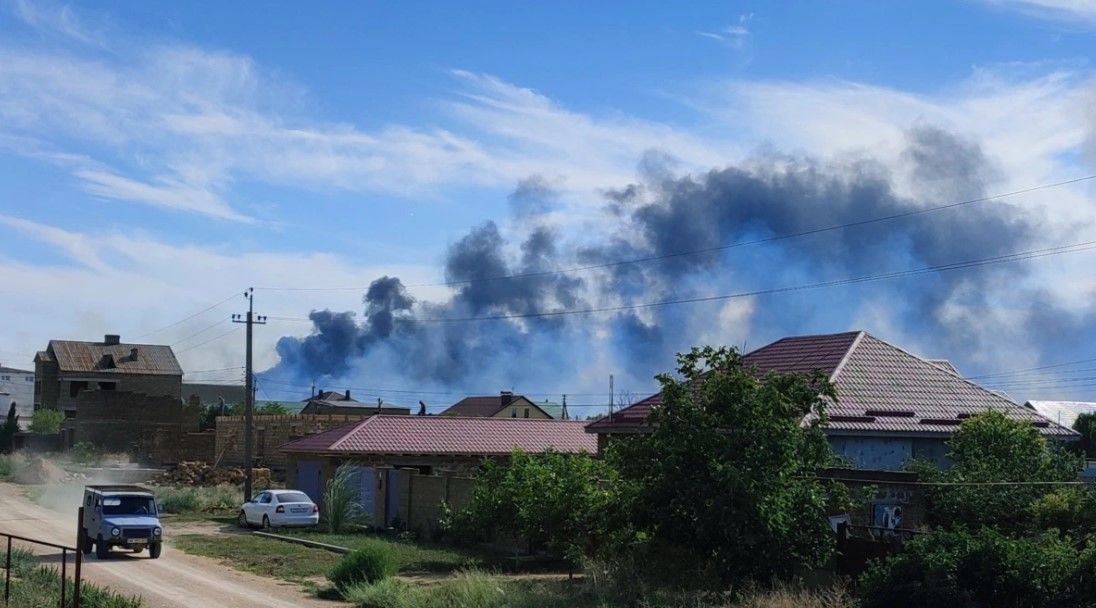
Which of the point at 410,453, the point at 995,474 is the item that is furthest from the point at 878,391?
the point at 410,453

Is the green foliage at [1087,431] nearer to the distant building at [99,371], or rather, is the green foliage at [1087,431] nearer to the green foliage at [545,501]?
the green foliage at [545,501]

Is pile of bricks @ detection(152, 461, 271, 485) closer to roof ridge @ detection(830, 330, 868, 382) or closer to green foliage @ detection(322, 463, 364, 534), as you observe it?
green foliage @ detection(322, 463, 364, 534)

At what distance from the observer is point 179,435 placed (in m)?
76.3

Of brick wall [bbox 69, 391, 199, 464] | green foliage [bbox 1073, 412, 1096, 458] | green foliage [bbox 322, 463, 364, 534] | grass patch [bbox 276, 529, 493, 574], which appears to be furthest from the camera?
brick wall [bbox 69, 391, 199, 464]

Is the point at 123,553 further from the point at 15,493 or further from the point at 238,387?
the point at 238,387

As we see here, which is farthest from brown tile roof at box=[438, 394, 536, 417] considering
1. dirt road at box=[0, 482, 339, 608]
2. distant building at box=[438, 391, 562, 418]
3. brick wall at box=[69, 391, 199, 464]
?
dirt road at box=[0, 482, 339, 608]

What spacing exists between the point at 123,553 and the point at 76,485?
30.5 metres

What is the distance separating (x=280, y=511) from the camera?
1555 inches

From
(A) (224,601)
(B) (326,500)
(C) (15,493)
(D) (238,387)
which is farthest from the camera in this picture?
(D) (238,387)

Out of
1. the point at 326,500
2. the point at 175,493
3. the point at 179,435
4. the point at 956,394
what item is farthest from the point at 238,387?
the point at 956,394

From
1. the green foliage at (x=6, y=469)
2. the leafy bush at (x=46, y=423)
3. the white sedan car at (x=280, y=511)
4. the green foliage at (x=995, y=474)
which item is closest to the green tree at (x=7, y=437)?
the leafy bush at (x=46, y=423)

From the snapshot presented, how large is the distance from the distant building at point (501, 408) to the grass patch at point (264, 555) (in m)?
60.8

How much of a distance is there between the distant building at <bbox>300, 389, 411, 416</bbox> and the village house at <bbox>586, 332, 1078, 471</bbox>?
52216 mm

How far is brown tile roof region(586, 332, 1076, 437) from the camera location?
29109 millimetres
